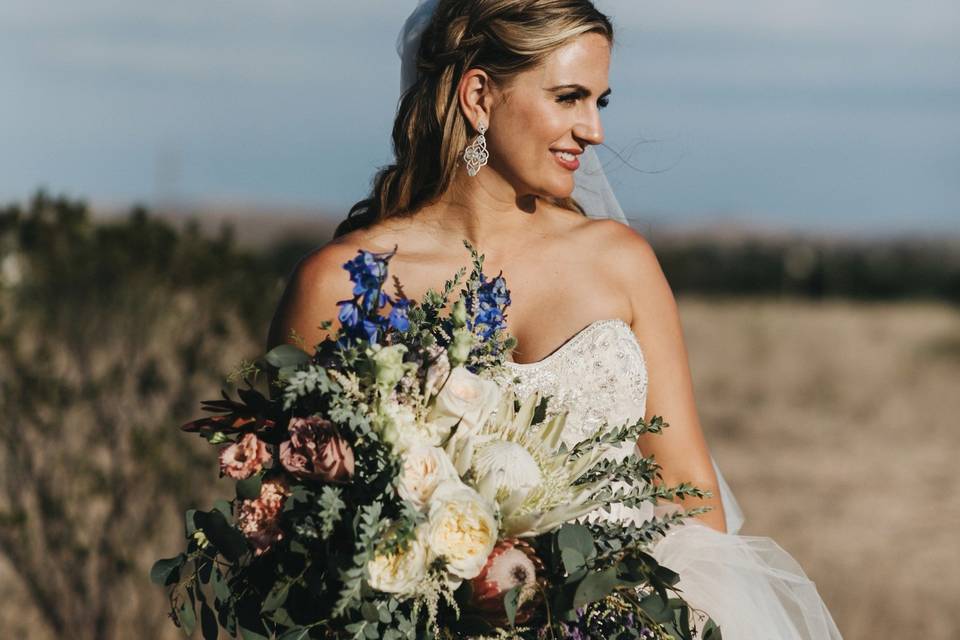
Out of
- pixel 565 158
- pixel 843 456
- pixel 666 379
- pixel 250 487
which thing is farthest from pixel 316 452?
pixel 843 456

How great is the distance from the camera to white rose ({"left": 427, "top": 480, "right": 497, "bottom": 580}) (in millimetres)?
2176

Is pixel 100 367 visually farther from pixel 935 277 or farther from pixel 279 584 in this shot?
pixel 935 277

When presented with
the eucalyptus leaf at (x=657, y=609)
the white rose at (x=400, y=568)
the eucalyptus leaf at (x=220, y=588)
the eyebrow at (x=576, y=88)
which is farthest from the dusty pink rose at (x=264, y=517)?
the eyebrow at (x=576, y=88)

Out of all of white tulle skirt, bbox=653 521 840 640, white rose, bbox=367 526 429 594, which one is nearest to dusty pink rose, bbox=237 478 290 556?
white rose, bbox=367 526 429 594

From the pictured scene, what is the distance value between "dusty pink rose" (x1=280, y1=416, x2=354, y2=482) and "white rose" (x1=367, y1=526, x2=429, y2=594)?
6.6 inches

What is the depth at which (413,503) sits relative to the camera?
221 cm

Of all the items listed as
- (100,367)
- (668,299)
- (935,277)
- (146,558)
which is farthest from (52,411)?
(935,277)

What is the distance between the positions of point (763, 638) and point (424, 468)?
1222mm

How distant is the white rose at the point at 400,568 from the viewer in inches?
85.5

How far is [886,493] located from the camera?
1156 centimetres

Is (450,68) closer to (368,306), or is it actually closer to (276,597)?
(368,306)

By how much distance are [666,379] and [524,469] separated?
1.31 metres

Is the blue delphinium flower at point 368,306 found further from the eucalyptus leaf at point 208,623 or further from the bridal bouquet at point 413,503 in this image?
the eucalyptus leaf at point 208,623

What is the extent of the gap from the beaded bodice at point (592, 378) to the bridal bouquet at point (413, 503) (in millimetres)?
871
